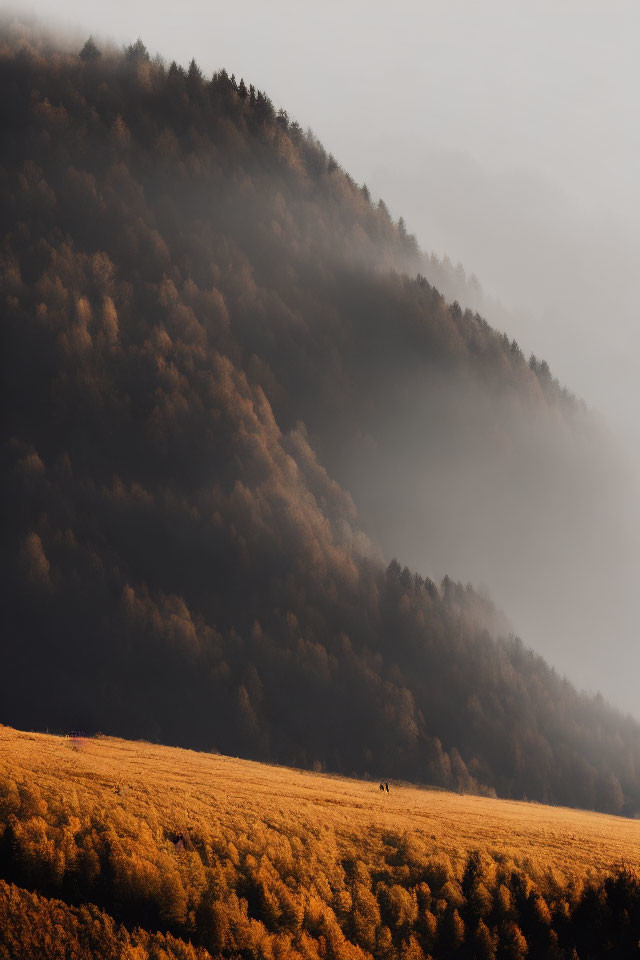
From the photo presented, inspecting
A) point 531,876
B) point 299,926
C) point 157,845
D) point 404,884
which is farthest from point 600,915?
point 157,845

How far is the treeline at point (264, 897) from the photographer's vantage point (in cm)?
7844

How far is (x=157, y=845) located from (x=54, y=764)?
25.3m

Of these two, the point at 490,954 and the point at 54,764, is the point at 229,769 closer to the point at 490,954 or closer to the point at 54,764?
the point at 54,764

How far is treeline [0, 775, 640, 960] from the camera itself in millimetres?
78438

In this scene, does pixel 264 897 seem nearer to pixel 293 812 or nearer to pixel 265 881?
pixel 265 881

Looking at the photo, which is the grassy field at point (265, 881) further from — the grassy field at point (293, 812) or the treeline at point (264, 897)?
the grassy field at point (293, 812)

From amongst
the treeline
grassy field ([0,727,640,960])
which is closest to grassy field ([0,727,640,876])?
grassy field ([0,727,640,960])

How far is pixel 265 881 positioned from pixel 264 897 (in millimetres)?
1307

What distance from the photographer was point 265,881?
3282 inches

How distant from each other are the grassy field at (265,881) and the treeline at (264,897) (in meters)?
0.12

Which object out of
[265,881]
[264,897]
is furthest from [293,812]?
[264,897]

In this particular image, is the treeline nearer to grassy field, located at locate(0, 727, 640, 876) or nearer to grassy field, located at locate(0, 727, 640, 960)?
grassy field, located at locate(0, 727, 640, 960)

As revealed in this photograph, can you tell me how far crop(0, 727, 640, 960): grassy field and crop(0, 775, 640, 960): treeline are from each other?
123mm

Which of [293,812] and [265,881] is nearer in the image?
[265,881]
